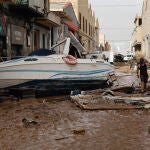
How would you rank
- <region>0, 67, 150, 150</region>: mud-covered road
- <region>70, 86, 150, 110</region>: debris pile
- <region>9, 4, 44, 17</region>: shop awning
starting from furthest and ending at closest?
<region>9, 4, 44, 17</region>: shop awning < <region>70, 86, 150, 110</region>: debris pile < <region>0, 67, 150, 150</region>: mud-covered road

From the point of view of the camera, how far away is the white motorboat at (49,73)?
557 inches

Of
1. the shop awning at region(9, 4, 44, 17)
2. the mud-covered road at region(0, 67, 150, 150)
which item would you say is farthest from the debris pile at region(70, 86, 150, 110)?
the shop awning at region(9, 4, 44, 17)

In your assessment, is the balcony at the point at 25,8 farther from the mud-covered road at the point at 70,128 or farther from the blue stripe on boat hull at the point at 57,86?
the mud-covered road at the point at 70,128

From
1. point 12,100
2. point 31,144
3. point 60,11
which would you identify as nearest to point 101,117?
point 31,144

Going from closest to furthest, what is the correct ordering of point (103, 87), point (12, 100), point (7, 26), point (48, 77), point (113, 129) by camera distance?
point (113, 129) → point (12, 100) → point (48, 77) → point (103, 87) → point (7, 26)

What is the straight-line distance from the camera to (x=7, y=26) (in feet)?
63.3

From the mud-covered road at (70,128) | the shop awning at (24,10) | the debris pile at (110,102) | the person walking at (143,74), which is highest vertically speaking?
the shop awning at (24,10)

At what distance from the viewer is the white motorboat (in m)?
14.2

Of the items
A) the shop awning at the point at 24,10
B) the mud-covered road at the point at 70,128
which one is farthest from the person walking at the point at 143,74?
the shop awning at the point at 24,10

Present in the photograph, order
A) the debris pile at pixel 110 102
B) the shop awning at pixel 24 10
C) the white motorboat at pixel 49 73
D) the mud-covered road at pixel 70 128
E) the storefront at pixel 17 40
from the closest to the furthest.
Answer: the mud-covered road at pixel 70 128 < the debris pile at pixel 110 102 < the white motorboat at pixel 49 73 < the shop awning at pixel 24 10 < the storefront at pixel 17 40

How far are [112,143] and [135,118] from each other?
268cm

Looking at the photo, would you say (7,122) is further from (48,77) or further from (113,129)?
(48,77)

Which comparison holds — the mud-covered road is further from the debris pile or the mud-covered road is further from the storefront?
the storefront

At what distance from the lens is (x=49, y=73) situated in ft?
47.3
